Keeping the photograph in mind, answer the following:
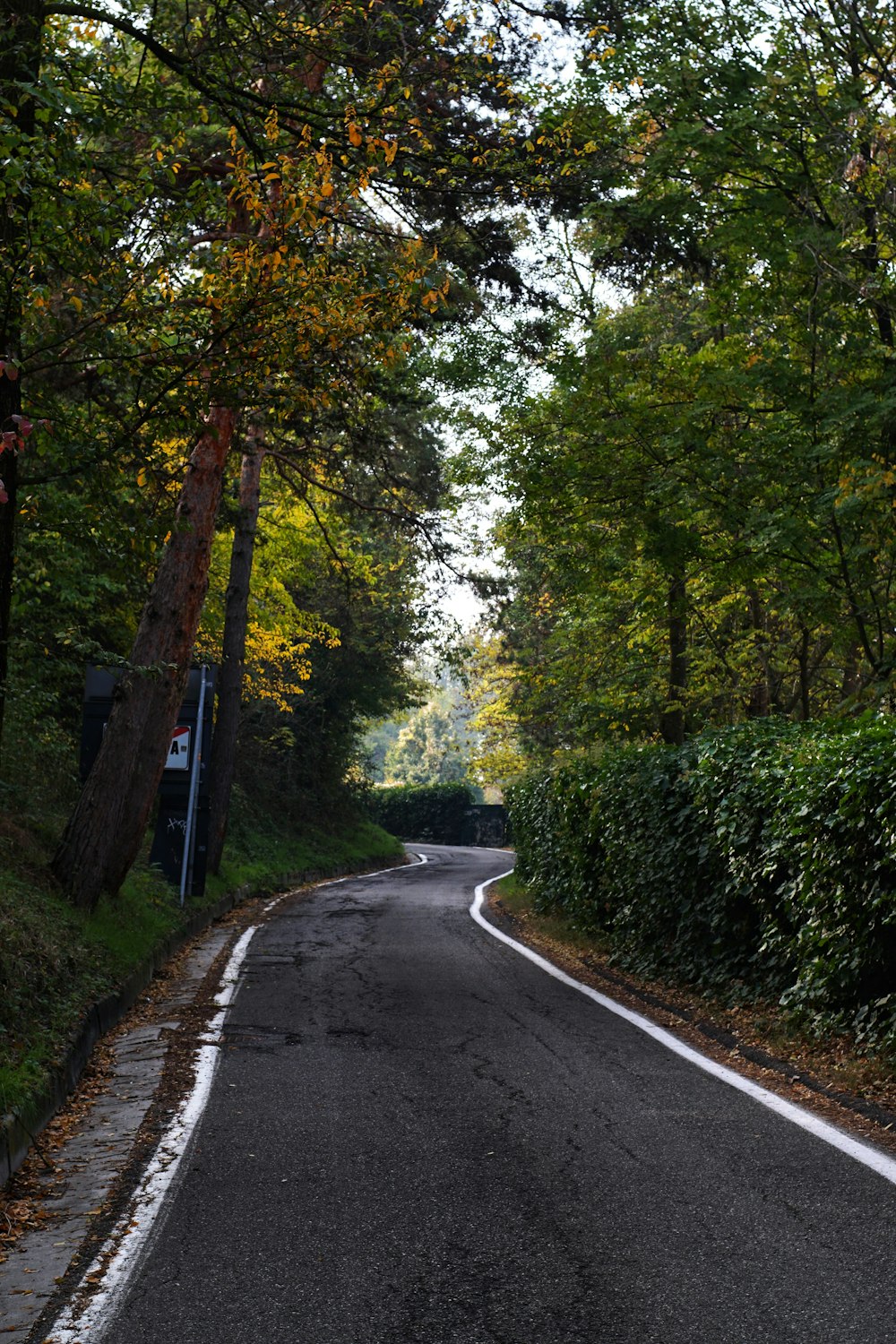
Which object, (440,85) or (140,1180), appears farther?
(440,85)

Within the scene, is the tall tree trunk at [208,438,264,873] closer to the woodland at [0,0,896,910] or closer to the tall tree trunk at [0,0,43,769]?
the woodland at [0,0,896,910]

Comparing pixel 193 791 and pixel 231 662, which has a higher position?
pixel 231 662

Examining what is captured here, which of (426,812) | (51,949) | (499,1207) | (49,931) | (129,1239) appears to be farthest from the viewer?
(426,812)

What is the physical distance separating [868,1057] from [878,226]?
27.6 feet

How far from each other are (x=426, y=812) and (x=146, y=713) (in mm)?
48027

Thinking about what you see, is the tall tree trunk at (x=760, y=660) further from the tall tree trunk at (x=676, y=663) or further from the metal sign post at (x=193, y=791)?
the metal sign post at (x=193, y=791)

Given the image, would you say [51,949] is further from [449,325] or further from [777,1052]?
[449,325]

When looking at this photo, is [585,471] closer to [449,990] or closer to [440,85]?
[440,85]

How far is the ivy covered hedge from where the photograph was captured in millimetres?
7324

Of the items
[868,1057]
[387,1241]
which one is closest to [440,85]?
[868,1057]

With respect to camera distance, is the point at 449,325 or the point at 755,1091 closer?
the point at 755,1091

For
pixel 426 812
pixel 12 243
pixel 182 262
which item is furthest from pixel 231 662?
pixel 426 812

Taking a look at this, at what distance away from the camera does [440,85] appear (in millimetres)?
11680

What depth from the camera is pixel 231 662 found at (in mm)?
21359
